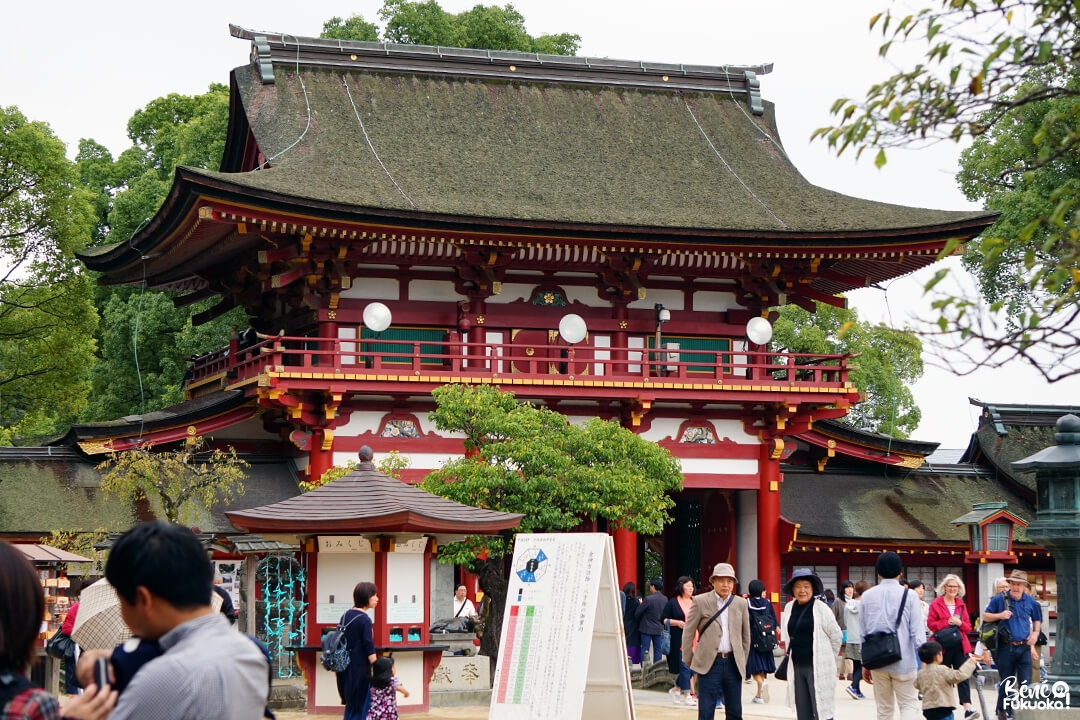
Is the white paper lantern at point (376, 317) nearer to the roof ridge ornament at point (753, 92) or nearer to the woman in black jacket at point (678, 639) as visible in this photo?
the woman in black jacket at point (678, 639)

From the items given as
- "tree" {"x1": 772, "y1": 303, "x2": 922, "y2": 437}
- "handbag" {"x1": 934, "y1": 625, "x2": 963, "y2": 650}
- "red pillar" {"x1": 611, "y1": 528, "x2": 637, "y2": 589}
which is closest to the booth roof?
"handbag" {"x1": 934, "y1": 625, "x2": 963, "y2": 650}

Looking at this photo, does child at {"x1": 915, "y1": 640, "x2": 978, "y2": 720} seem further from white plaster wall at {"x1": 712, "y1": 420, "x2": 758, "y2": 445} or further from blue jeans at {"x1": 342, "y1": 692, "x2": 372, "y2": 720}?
white plaster wall at {"x1": 712, "y1": 420, "x2": 758, "y2": 445}

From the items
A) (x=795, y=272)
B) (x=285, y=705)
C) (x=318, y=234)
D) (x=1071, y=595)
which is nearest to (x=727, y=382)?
(x=795, y=272)

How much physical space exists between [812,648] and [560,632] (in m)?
2.31

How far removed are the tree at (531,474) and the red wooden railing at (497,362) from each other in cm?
320

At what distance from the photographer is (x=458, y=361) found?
92.0 ft

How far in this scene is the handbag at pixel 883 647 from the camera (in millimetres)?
12797

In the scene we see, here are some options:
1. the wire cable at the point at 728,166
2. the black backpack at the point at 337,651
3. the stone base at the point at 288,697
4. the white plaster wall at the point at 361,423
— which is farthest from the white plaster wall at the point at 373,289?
the black backpack at the point at 337,651

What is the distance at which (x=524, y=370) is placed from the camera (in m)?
29.5

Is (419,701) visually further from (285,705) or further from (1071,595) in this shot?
(1071,595)

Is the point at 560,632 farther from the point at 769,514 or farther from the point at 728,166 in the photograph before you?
the point at 728,166

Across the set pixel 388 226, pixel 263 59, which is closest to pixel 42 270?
pixel 263 59

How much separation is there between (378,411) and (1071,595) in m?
16.0

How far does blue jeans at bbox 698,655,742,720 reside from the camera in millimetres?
14539
